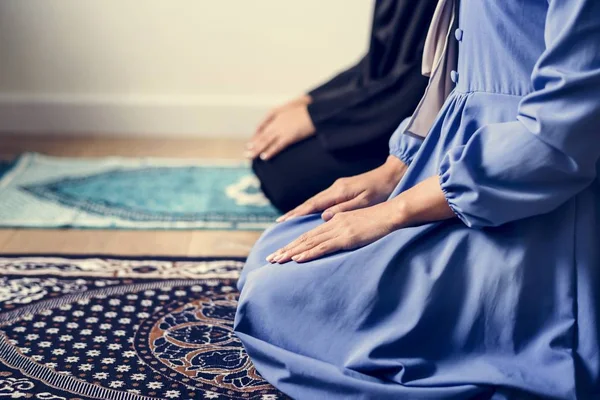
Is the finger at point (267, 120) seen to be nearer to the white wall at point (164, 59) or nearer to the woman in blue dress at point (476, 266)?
the white wall at point (164, 59)

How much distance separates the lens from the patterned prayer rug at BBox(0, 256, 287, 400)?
132 centimetres

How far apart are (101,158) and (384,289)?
172cm

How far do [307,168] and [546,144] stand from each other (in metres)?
Answer: 0.98

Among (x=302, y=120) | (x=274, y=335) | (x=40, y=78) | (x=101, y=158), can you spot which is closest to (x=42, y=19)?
(x=40, y=78)

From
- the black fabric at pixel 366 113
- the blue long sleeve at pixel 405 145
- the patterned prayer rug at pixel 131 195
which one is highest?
the blue long sleeve at pixel 405 145

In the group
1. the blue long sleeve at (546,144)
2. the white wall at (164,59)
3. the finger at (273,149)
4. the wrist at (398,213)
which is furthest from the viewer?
the white wall at (164,59)

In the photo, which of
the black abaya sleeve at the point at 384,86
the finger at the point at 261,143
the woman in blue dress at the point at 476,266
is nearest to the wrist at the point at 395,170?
the woman in blue dress at the point at 476,266

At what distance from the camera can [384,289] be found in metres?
1.17

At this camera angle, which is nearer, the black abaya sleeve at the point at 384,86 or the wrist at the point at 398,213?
the wrist at the point at 398,213

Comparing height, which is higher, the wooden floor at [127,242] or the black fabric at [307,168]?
the black fabric at [307,168]

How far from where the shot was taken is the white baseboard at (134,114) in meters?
3.03

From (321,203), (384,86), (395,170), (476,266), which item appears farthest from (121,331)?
(384,86)

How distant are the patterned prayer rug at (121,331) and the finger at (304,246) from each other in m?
0.21

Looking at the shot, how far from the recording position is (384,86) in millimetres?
1887
